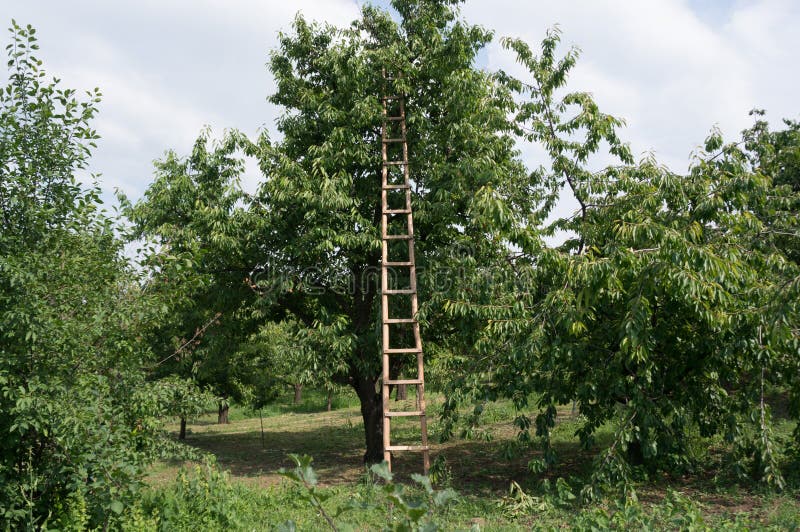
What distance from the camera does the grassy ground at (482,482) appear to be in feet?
21.9

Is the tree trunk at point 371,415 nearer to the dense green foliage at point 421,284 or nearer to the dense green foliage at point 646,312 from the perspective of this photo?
the dense green foliage at point 421,284

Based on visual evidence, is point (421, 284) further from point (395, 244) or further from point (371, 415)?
point (371, 415)

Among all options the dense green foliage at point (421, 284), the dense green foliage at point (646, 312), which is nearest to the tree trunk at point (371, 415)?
the dense green foliage at point (421, 284)

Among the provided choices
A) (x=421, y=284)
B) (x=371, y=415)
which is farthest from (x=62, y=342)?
(x=371, y=415)

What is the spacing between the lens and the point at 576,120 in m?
9.18

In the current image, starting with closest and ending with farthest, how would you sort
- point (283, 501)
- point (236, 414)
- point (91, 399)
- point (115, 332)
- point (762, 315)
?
point (91, 399)
point (115, 332)
point (762, 315)
point (283, 501)
point (236, 414)

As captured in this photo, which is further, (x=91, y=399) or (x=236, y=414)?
(x=236, y=414)

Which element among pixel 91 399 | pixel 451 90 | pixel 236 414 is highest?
pixel 451 90

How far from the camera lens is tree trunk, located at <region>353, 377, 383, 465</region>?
37.1 feet

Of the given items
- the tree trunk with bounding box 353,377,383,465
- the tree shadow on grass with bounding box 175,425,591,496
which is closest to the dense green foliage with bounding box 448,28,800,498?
the tree shadow on grass with bounding box 175,425,591,496

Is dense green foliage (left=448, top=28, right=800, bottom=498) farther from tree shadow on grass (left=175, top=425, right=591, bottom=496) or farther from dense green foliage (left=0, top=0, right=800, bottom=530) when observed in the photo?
tree shadow on grass (left=175, top=425, right=591, bottom=496)

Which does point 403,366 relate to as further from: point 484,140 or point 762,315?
point 762,315

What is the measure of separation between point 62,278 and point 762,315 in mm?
6967

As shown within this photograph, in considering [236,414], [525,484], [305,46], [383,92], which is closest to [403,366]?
[525,484]
